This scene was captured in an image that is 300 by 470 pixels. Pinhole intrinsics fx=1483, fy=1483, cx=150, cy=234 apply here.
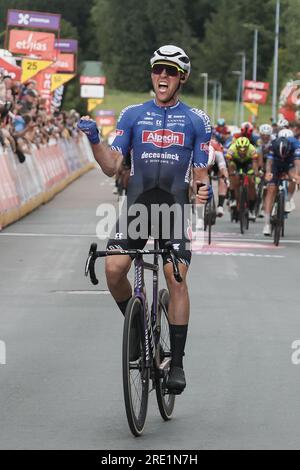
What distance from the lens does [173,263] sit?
7.60 metres

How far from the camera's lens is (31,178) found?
91.6ft

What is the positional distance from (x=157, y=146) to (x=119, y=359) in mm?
2327

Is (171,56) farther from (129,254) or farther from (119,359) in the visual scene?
(119,359)

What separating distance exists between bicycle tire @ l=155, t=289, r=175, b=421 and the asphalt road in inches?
3.0

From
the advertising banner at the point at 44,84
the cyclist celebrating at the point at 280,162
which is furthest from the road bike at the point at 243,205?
the advertising banner at the point at 44,84

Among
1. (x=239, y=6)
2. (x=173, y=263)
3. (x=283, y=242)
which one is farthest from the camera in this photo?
(x=239, y=6)

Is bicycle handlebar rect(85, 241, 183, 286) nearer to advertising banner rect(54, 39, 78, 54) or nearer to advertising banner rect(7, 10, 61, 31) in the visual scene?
advertising banner rect(7, 10, 61, 31)

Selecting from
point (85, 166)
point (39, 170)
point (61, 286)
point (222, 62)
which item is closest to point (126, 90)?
point (222, 62)

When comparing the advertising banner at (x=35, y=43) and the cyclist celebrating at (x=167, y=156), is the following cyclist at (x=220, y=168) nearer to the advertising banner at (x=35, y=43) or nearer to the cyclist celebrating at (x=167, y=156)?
the cyclist celebrating at (x=167, y=156)

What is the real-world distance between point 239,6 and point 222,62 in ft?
27.7

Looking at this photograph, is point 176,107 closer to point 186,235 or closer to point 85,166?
point 186,235

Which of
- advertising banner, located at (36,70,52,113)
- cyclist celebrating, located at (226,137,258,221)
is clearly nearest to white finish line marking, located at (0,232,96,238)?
cyclist celebrating, located at (226,137,258,221)

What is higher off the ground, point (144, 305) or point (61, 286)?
point (144, 305)

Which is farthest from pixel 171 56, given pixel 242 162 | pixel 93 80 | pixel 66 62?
pixel 93 80
